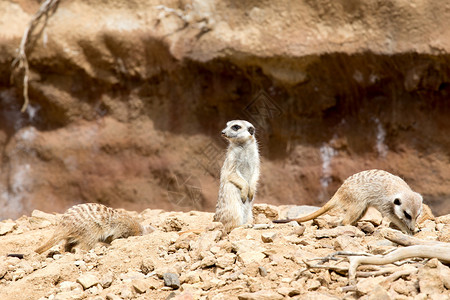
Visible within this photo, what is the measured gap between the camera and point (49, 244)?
3.86 m

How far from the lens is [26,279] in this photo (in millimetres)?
3137

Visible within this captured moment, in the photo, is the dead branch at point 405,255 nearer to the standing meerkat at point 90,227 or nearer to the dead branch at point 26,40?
the standing meerkat at point 90,227

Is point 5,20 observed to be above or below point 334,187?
above

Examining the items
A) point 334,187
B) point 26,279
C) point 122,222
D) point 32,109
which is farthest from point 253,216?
point 32,109

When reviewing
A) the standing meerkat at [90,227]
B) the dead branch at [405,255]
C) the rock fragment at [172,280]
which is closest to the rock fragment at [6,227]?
the standing meerkat at [90,227]

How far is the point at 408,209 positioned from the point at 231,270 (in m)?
1.51

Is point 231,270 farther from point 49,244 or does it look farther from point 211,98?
point 211,98

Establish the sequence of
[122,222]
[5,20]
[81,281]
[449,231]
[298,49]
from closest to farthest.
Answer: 1. [81,281]
2. [449,231]
3. [122,222]
4. [298,49]
5. [5,20]

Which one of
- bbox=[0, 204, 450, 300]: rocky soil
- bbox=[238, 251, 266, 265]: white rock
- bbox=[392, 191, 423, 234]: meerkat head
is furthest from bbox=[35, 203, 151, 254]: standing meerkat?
bbox=[392, 191, 423, 234]: meerkat head

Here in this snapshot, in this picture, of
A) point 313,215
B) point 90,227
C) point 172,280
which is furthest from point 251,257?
point 90,227

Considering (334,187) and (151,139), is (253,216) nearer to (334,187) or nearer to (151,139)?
(334,187)

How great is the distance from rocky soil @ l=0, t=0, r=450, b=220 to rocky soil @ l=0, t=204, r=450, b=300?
110 inches

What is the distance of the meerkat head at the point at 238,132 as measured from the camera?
4.28m

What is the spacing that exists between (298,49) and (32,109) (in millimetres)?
3374
